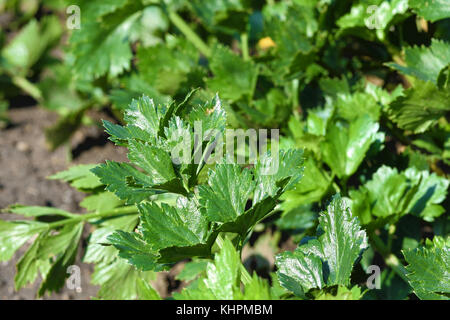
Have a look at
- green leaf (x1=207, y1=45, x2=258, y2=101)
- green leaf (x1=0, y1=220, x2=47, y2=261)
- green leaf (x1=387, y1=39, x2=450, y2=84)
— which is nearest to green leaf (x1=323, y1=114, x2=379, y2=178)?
green leaf (x1=387, y1=39, x2=450, y2=84)

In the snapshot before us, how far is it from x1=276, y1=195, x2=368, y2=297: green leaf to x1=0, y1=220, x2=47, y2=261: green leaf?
25.4 inches

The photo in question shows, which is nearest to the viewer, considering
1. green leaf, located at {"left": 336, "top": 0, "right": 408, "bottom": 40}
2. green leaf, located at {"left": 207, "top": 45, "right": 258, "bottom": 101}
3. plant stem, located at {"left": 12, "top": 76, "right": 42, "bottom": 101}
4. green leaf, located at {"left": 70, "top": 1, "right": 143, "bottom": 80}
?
green leaf, located at {"left": 336, "top": 0, "right": 408, "bottom": 40}

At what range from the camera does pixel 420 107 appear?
3.38ft

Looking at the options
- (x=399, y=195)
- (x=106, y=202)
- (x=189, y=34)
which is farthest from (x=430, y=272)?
(x=189, y=34)

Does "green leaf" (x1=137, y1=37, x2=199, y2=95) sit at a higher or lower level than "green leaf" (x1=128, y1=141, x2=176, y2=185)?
higher

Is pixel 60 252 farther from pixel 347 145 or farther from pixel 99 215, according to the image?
pixel 347 145

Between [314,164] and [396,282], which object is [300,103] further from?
[396,282]

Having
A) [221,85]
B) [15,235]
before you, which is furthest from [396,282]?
[15,235]

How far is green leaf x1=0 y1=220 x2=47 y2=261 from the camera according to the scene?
113 cm

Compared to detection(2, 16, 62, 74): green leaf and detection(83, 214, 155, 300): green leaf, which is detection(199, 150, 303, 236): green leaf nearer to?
detection(83, 214, 155, 300): green leaf

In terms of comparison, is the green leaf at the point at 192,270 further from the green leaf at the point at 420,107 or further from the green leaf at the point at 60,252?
the green leaf at the point at 420,107

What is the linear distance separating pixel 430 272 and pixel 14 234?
88 cm

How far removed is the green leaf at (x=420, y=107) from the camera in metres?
0.99

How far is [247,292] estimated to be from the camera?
25.9 inches
